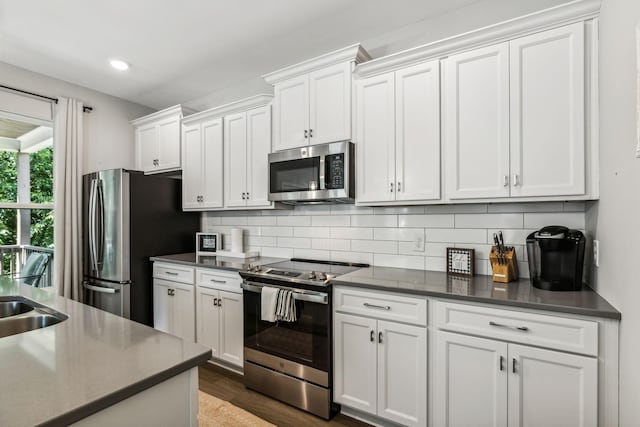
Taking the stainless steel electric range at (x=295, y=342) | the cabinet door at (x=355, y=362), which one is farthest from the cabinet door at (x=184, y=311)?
the cabinet door at (x=355, y=362)

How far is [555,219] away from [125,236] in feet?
11.2

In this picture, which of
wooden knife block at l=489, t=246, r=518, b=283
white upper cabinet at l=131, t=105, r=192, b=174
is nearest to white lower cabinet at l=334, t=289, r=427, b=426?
wooden knife block at l=489, t=246, r=518, b=283

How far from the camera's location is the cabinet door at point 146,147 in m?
3.82

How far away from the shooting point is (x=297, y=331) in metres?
2.27

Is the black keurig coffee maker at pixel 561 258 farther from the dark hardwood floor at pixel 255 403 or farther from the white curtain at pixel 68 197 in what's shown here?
the white curtain at pixel 68 197

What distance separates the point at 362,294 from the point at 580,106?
1.54m

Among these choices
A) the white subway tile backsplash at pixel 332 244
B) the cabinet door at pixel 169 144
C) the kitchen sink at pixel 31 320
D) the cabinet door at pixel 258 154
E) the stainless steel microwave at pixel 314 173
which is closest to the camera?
the kitchen sink at pixel 31 320

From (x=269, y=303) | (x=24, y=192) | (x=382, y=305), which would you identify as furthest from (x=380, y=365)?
(x=24, y=192)

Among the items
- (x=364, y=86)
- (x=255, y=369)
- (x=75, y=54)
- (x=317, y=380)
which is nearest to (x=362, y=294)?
(x=317, y=380)

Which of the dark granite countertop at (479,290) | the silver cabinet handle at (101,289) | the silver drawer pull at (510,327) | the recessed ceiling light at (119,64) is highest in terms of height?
the recessed ceiling light at (119,64)

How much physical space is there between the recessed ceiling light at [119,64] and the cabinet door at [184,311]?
2090 millimetres

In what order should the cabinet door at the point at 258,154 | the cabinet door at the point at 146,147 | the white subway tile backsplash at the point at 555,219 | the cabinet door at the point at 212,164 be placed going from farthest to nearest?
the cabinet door at the point at 146,147 → the cabinet door at the point at 212,164 → the cabinet door at the point at 258,154 → the white subway tile backsplash at the point at 555,219

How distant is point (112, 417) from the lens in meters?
0.82

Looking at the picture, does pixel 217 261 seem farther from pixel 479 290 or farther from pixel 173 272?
pixel 479 290
